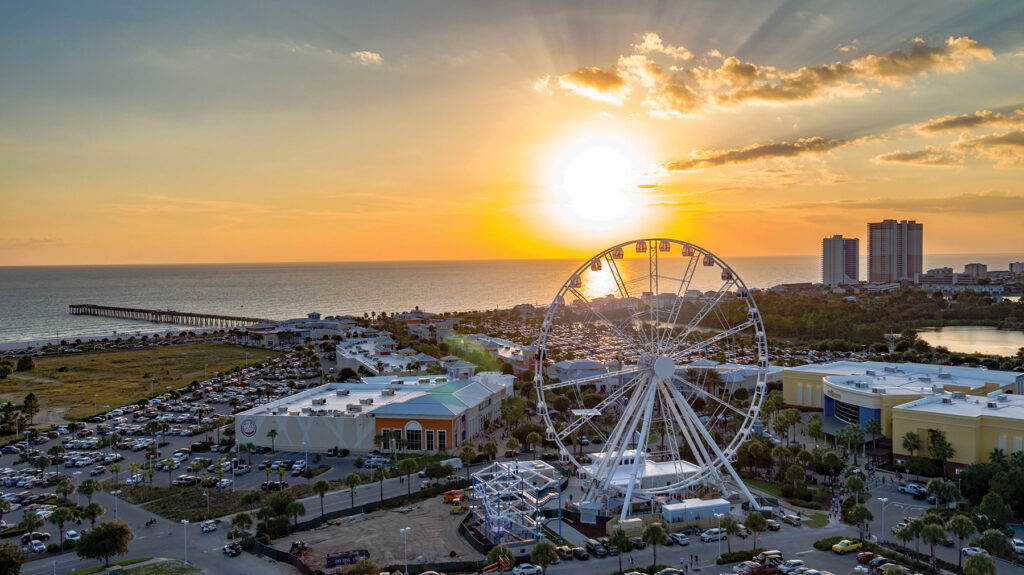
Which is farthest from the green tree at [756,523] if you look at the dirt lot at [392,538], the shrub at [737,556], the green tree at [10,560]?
the green tree at [10,560]

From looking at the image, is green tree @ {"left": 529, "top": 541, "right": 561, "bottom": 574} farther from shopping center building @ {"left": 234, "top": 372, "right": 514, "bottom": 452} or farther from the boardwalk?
the boardwalk

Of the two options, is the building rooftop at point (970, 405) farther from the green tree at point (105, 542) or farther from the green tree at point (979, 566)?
the green tree at point (105, 542)

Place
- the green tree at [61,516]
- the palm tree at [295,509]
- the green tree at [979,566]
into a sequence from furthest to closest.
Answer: the palm tree at [295,509] < the green tree at [61,516] < the green tree at [979,566]

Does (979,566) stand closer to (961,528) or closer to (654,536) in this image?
(961,528)

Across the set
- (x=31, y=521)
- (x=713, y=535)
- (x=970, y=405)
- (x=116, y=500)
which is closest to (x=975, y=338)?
(x=970, y=405)

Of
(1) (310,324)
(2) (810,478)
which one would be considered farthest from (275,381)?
(2) (810,478)

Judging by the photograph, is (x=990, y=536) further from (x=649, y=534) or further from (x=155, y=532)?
(x=155, y=532)
